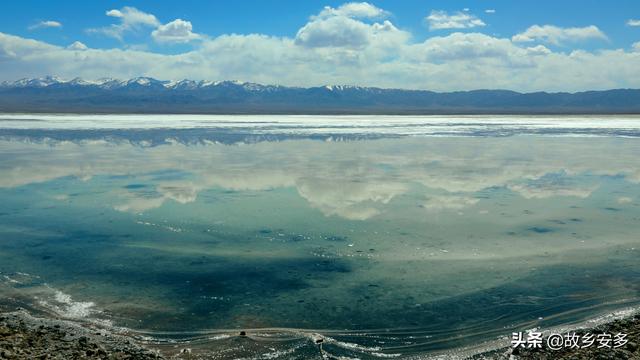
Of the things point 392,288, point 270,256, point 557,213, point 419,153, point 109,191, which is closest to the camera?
point 392,288

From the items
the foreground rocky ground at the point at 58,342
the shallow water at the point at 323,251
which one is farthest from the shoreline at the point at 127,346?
the shallow water at the point at 323,251

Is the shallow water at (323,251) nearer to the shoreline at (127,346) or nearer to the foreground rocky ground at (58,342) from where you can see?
the shoreline at (127,346)

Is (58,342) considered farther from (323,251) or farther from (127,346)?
(323,251)

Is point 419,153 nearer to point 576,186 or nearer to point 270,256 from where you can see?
point 576,186

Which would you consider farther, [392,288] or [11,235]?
[11,235]

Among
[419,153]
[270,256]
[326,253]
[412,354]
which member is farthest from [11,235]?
[419,153]

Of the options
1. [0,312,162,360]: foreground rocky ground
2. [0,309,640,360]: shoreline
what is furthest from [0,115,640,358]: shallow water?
[0,312,162,360]: foreground rocky ground
